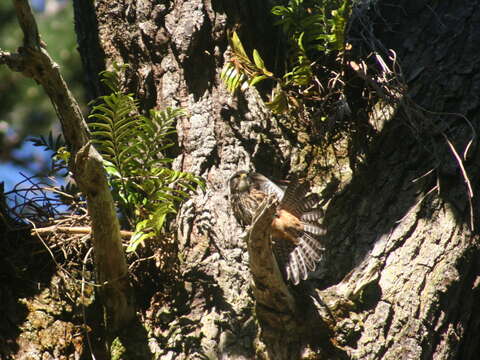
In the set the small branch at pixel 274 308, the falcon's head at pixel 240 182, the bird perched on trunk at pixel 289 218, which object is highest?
the falcon's head at pixel 240 182

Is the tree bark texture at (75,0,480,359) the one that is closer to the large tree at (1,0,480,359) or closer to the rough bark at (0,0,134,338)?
the large tree at (1,0,480,359)

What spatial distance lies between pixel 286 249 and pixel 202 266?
0.39m

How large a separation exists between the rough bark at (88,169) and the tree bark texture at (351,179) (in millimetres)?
211

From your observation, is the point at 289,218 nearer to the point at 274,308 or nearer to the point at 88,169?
the point at 274,308

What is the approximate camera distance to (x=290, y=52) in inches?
114

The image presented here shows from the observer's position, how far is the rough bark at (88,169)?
173cm

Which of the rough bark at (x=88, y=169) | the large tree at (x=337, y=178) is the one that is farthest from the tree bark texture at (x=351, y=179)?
the rough bark at (x=88, y=169)

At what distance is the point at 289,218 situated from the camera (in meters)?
2.52

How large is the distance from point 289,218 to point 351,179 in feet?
1.11

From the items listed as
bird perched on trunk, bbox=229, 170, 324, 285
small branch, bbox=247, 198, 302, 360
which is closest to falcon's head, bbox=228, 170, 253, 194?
bird perched on trunk, bbox=229, 170, 324, 285

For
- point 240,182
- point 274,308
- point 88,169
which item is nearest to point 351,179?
point 240,182

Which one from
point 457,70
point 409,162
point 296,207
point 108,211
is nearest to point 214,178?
point 296,207

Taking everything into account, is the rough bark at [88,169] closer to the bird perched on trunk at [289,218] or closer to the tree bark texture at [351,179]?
→ the tree bark texture at [351,179]

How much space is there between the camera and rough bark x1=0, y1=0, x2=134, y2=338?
1726mm
